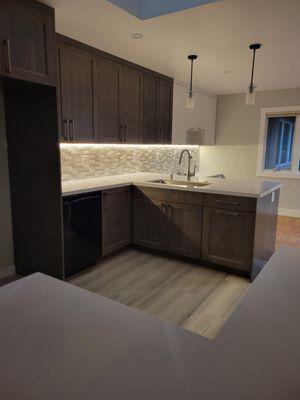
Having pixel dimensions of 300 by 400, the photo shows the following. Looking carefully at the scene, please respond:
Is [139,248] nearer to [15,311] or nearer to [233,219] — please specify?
[233,219]

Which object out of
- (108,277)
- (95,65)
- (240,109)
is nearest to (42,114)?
(95,65)

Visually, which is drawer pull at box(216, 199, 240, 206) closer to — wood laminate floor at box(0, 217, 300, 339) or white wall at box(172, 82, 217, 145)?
wood laminate floor at box(0, 217, 300, 339)

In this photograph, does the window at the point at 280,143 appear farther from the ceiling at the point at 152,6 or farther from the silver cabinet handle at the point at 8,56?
the silver cabinet handle at the point at 8,56

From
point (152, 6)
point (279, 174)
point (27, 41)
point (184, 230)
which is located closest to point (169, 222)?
point (184, 230)

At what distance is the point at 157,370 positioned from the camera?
62cm

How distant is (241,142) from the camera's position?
6.01 m

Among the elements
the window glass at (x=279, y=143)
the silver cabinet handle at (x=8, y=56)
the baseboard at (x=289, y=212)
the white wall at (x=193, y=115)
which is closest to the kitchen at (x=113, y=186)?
the silver cabinet handle at (x=8, y=56)

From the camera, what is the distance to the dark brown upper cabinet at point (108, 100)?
3307 mm

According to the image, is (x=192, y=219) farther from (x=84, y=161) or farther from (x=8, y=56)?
(x=8, y=56)

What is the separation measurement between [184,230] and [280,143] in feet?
12.1

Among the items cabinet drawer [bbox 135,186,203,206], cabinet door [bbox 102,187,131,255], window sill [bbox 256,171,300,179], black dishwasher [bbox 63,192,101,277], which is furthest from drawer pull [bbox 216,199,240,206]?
window sill [bbox 256,171,300,179]

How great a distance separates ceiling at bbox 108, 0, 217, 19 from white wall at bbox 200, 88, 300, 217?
3893 millimetres

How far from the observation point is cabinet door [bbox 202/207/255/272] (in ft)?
9.69

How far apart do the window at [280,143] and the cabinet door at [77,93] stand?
379 centimetres
